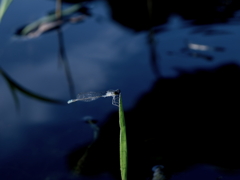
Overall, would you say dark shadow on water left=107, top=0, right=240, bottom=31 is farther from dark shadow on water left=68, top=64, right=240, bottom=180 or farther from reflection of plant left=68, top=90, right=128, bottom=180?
reflection of plant left=68, top=90, right=128, bottom=180

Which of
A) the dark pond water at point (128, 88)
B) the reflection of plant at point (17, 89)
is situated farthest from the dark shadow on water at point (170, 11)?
the reflection of plant at point (17, 89)

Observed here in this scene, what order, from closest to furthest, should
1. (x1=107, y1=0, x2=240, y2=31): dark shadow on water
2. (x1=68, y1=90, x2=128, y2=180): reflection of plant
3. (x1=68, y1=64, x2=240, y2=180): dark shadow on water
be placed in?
1. (x1=68, y1=90, x2=128, y2=180): reflection of plant
2. (x1=68, y1=64, x2=240, y2=180): dark shadow on water
3. (x1=107, y1=0, x2=240, y2=31): dark shadow on water

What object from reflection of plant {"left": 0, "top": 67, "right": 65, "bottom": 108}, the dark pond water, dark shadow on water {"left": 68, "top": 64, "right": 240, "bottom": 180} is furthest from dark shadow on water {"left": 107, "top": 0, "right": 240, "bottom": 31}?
reflection of plant {"left": 0, "top": 67, "right": 65, "bottom": 108}

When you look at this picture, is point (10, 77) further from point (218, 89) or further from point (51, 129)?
point (218, 89)

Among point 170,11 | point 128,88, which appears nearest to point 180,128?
point 128,88

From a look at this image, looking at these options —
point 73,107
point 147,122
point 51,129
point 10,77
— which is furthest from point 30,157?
point 10,77

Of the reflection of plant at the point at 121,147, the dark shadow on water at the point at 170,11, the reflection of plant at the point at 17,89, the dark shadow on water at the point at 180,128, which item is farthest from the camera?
the dark shadow on water at the point at 170,11

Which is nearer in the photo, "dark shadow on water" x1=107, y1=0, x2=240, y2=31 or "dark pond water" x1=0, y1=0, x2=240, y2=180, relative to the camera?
"dark pond water" x1=0, y1=0, x2=240, y2=180

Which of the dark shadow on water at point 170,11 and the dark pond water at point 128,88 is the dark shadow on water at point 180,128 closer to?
the dark pond water at point 128,88

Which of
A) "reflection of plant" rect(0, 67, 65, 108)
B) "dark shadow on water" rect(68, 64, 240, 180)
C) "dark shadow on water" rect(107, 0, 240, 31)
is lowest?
"dark shadow on water" rect(68, 64, 240, 180)

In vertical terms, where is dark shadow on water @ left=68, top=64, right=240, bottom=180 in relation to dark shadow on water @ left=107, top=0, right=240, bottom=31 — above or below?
below
